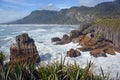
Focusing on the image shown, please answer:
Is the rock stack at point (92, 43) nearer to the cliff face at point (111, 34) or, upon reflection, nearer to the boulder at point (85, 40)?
the boulder at point (85, 40)

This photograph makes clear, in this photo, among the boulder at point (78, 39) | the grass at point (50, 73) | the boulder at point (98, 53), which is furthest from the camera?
the boulder at point (78, 39)

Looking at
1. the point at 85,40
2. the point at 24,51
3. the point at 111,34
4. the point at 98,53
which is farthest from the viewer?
the point at 85,40

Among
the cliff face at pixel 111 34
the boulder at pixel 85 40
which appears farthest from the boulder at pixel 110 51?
the boulder at pixel 85 40

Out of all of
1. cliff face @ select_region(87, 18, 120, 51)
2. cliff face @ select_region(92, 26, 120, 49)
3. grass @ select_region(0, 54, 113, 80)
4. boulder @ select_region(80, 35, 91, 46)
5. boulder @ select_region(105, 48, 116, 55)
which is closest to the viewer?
grass @ select_region(0, 54, 113, 80)

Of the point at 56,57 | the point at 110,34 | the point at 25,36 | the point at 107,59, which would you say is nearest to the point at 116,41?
the point at 110,34

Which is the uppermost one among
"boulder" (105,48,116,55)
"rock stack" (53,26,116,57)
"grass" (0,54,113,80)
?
"grass" (0,54,113,80)

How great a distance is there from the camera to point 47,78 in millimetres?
15547

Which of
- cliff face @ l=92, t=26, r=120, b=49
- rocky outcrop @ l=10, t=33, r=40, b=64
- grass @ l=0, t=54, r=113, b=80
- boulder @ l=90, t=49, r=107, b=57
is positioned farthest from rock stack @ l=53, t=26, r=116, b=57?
grass @ l=0, t=54, r=113, b=80

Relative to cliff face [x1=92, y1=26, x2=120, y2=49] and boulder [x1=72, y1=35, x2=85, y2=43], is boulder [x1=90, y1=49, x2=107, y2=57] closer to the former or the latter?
cliff face [x1=92, y1=26, x2=120, y2=49]

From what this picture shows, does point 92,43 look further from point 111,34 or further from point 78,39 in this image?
point 78,39

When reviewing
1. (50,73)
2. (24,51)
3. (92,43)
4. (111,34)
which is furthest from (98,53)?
(50,73)

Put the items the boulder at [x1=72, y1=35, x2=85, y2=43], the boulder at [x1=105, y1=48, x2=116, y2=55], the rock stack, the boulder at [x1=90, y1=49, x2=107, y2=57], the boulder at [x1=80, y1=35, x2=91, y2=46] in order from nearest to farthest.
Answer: the boulder at [x1=90, y1=49, x2=107, y2=57] < the rock stack < the boulder at [x1=105, y1=48, x2=116, y2=55] < the boulder at [x1=80, y1=35, x2=91, y2=46] < the boulder at [x1=72, y1=35, x2=85, y2=43]

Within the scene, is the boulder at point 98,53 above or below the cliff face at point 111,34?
below

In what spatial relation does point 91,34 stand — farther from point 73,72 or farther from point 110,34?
point 73,72
